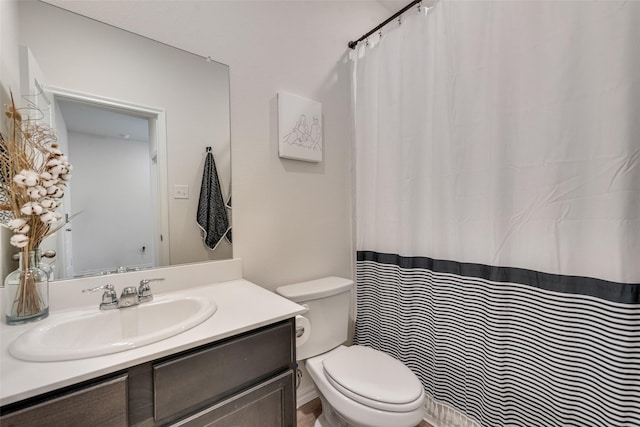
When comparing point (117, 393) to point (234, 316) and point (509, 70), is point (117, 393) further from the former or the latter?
point (509, 70)

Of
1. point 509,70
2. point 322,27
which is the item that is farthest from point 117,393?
point 322,27

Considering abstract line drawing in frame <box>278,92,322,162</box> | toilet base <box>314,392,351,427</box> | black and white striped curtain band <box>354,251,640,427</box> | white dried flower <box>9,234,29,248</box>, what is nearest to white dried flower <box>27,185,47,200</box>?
white dried flower <box>9,234,29,248</box>

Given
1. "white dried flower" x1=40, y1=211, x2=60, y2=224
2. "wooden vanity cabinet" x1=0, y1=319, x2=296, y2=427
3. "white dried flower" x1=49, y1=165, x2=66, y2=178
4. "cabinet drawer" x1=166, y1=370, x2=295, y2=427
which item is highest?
"white dried flower" x1=49, y1=165, x2=66, y2=178

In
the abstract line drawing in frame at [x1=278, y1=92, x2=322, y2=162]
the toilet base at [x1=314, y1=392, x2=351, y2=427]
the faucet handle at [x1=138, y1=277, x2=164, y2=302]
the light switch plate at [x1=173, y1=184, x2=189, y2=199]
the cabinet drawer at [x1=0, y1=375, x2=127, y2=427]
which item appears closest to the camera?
the cabinet drawer at [x1=0, y1=375, x2=127, y2=427]

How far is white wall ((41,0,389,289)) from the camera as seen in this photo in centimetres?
121

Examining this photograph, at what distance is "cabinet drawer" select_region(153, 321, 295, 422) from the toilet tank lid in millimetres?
380

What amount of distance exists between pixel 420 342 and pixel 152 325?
1261mm

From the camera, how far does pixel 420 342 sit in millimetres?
1414

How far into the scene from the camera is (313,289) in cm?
140

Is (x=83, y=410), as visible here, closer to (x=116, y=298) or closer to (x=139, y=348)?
(x=139, y=348)

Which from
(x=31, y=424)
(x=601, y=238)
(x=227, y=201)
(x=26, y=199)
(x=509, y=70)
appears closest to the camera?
(x=31, y=424)

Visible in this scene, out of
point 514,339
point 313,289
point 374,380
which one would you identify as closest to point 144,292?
point 313,289

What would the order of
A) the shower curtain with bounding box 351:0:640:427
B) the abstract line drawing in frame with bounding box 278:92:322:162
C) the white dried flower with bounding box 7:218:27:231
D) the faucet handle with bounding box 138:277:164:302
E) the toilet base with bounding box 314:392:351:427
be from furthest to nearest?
the abstract line drawing in frame with bounding box 278:92:322:162 < the toilet base with bounding box 314:392:351:427 < the faucet handle with bounding box 138:277:164:302 < the shower curtain with bounding box 351:0:640:427 < the white dried flower with bounding box 7:218:27:231

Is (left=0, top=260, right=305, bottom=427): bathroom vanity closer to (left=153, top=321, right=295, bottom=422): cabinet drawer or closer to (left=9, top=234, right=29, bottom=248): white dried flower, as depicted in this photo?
(left=153, top=321, right=295, bottom=422): cabinet drawer
